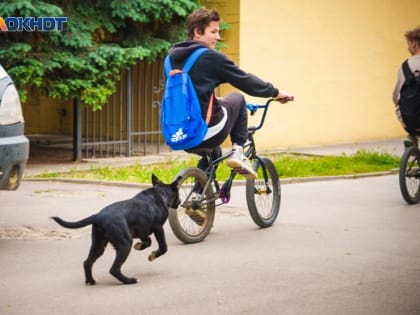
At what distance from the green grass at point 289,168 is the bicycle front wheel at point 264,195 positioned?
8.54 ft

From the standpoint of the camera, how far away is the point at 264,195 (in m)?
9.52

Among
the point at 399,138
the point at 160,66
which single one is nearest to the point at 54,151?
the point at 160,66

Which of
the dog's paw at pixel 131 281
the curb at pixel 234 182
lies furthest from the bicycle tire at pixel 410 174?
the dog's paw at pixel 131 281

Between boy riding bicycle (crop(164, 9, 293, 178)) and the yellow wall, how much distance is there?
349 inches

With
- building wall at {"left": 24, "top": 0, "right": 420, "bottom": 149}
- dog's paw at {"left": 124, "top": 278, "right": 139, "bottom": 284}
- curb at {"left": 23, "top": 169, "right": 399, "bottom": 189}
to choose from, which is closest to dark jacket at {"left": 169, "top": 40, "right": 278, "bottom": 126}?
dog's paw at {"left": 124, "top": 278, "right": 139, "bottom": 284}

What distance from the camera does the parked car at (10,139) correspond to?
8188mm

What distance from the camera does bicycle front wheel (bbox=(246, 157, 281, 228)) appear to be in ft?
30.3

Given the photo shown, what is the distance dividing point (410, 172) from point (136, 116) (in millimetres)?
8840

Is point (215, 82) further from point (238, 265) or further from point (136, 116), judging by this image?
point (136, 116)

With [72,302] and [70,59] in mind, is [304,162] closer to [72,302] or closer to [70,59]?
[70,59]

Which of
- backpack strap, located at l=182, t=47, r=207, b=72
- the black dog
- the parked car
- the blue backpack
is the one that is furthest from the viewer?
backpack strap, located at l=182, t=47, r=207, b=72

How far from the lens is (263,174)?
9.49m

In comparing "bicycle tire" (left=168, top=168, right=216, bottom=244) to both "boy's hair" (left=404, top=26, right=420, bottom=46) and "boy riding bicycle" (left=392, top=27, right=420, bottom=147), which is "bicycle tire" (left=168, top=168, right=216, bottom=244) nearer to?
"boy riding bicycle" (left=392, top=27, right=420, bottom=147)

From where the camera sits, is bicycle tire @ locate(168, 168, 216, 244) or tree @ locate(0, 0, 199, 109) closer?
bicycle tire @ locate(168, 168, 216, 244)
